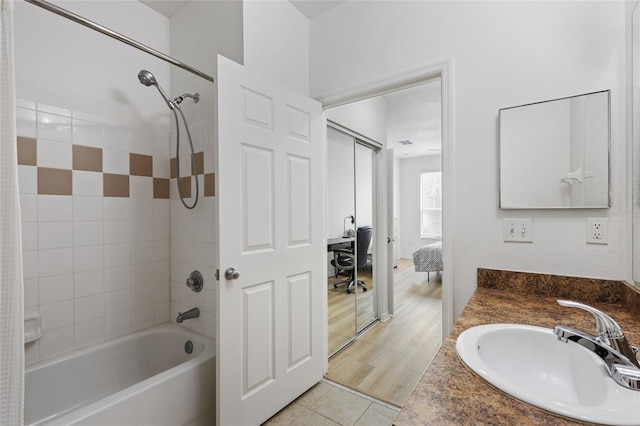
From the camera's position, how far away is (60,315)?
1.66m

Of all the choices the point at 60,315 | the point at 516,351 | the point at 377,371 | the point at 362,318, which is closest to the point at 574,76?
the point at 516,351

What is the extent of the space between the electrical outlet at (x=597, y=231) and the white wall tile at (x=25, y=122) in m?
2.72

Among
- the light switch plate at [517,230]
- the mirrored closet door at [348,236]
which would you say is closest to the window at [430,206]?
the mirrored closet door at [348,236]

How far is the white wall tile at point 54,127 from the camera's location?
1594mm

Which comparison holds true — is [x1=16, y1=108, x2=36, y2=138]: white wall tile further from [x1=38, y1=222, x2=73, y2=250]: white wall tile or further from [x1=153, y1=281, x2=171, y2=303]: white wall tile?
[x1=153, y1=281, x2=171, y2=303]: white wall tile

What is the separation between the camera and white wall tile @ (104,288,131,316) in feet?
6.07

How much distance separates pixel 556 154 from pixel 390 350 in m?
2.01

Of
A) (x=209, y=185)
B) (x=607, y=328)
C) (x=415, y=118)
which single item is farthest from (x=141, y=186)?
(x=415, y=118)

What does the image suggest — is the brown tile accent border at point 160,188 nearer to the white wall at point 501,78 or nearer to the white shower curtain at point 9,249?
the white shower curtain at point 9,249

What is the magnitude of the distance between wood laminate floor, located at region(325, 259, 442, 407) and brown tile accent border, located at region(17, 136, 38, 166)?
2.22m

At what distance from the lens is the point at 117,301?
Result: 1896mm

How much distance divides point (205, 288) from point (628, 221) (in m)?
2.15

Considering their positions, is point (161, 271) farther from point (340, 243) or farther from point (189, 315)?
point (340, 243)

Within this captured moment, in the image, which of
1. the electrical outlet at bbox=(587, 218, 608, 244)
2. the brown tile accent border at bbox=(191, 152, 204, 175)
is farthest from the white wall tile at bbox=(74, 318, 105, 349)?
the electrical outlet at bbox=(587, 218, 608, 244)
